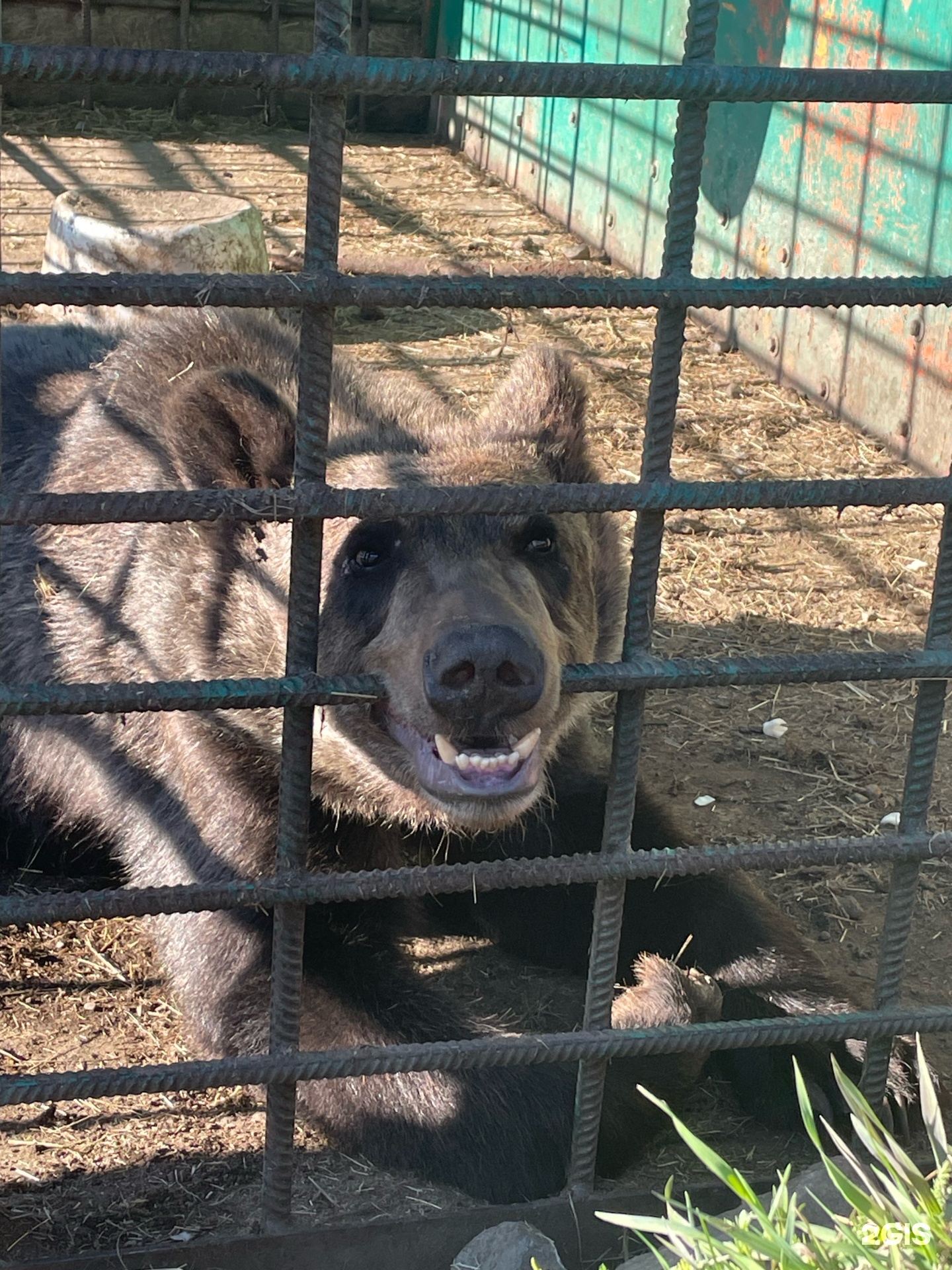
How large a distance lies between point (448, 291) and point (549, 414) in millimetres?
1976

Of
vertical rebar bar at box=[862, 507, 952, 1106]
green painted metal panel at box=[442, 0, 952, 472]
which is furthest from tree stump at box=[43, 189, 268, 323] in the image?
vertical rebar bar at box=[862, 507, 952, 1106]

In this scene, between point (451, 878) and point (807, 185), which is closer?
point (451, 878)

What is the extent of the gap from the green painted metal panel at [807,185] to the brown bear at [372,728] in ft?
8.07

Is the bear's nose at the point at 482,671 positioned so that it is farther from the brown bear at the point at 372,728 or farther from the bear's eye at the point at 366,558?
the bear's eye at the point at 366,558

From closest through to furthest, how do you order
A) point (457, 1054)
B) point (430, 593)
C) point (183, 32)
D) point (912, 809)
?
point (457, 1054)
point (912, 809)
point (430, 593)
point (183, 32)

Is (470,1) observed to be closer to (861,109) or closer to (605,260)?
(605,260)

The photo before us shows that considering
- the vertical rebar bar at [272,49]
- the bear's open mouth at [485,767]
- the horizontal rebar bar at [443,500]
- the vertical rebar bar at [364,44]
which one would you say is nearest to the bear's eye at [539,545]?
the bear's open mouth at [485,767]

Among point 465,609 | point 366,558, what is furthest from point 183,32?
point 465,609

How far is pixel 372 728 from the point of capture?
3.54 metres

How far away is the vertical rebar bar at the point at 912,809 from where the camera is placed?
2.85 metres

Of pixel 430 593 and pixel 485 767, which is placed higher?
pixel 430 593

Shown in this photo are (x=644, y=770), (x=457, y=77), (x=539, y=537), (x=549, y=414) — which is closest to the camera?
(x=457, y=77)

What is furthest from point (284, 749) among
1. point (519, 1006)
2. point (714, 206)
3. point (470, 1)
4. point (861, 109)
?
point (470, 1)

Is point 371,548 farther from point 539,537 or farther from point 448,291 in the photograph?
point 448,291
